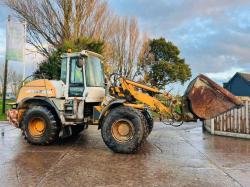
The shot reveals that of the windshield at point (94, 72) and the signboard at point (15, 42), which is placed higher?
the signboard at point (15, 42)

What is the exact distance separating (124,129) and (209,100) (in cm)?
215

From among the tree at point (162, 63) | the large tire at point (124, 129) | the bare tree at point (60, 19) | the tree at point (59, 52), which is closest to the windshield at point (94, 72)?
the large tire at point (124, 129)

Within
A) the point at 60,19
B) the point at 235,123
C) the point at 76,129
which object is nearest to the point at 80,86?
the point at 76,129

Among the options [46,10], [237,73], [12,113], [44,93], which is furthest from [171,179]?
[237,73]

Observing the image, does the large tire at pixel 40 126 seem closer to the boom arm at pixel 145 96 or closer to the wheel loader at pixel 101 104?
the wheel loader at pixel 101 104

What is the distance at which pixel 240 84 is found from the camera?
31.3 m

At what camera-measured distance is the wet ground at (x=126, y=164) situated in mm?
6304

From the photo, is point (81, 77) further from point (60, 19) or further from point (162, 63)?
point (162, 63)

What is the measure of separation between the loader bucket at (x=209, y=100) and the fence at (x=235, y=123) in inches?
129

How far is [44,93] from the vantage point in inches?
400

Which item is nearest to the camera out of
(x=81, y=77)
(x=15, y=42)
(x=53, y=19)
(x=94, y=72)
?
(x=81, y=77)

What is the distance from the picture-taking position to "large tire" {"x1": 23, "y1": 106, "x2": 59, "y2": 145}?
387 inches

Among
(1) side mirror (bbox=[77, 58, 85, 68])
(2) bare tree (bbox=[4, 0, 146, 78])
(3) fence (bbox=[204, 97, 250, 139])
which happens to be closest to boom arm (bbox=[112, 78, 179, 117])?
(1) side mirror (bbox=[77, 58, 85, 68])

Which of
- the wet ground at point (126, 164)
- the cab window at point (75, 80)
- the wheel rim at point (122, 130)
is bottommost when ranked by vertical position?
the wet ground at point (126, 164)
